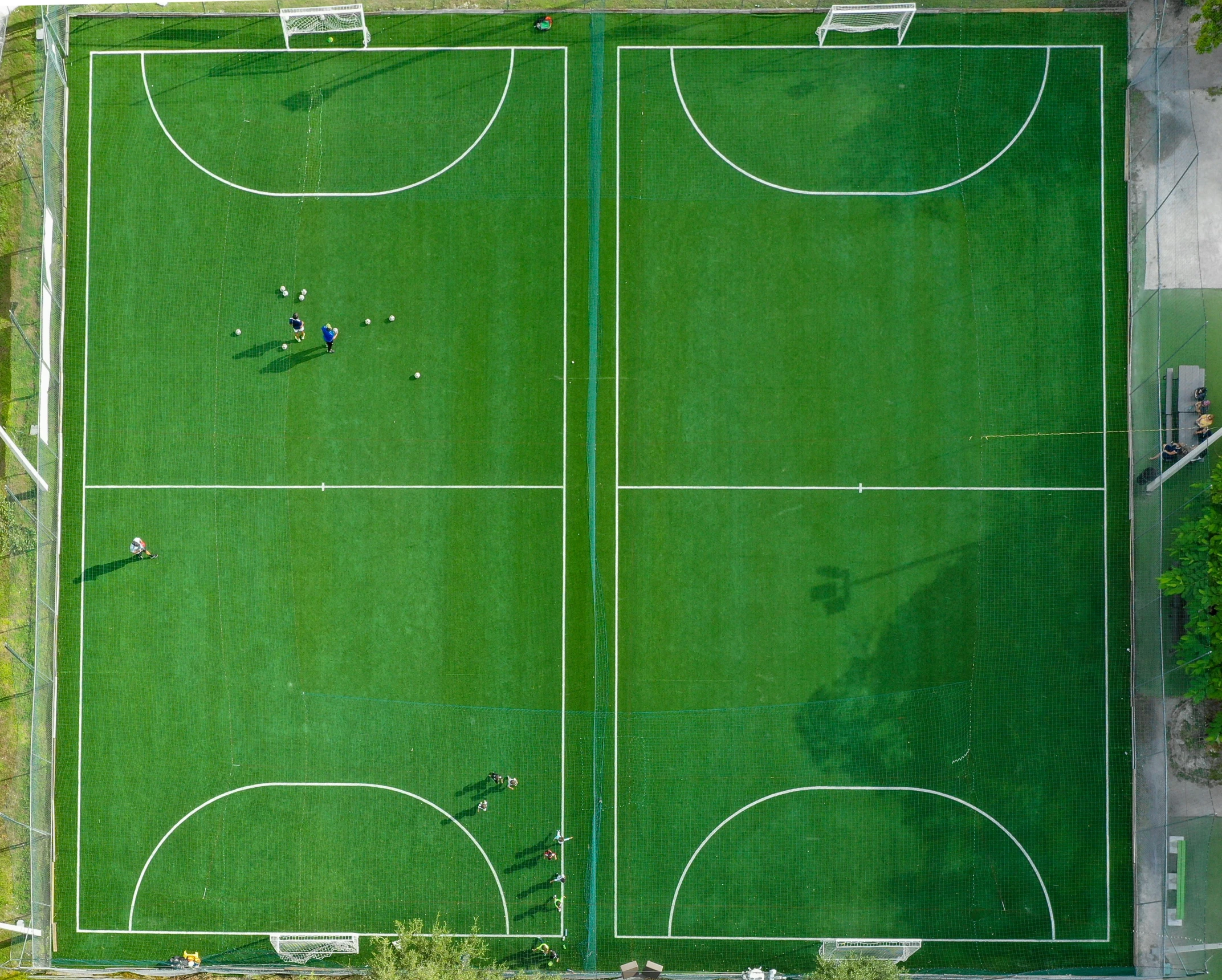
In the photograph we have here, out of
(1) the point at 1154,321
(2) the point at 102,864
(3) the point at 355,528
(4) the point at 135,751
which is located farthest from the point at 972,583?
(2) the point at 102,864

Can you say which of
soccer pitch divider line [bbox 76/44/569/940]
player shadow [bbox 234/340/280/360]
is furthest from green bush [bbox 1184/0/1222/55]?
player shadow [bbox 234/340/280/360]

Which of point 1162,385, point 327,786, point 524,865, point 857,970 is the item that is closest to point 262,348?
point 327,786

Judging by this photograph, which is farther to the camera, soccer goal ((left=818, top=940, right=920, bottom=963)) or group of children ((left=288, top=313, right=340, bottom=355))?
group of children ((left=288, top=313, right=340, bottom=355))

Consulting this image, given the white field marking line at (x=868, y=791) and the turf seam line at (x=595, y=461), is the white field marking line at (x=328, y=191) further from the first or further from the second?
the white field marking line at (x=868, y=791)

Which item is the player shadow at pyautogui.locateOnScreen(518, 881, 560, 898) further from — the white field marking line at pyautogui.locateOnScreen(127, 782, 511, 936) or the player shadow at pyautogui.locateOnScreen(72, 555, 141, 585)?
the player shadow at pyautogui.locateOnScreen(72, 555, 141, 585)

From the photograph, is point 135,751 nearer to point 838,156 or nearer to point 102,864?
point 102,864

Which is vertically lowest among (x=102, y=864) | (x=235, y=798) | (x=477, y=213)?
(x=102, y=864)

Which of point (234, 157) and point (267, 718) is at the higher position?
point (234, 157)
